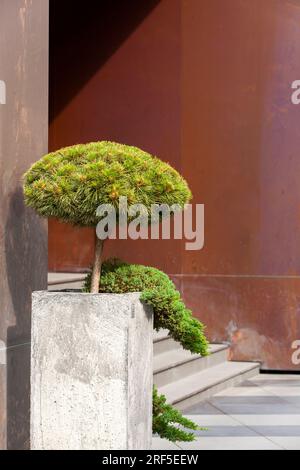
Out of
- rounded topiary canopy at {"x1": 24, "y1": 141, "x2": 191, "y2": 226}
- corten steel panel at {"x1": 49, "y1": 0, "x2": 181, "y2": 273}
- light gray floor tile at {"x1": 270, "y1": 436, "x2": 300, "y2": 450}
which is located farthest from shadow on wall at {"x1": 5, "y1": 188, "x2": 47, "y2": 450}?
corten steel panel at {"x1": 49, "y1": 0, "x2": 181, "y2": 273}

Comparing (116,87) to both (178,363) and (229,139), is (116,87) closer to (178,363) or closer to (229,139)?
(229,139)

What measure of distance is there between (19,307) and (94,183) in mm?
917

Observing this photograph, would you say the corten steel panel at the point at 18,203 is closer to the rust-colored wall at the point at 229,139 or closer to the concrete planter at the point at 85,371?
the concrete planter at the point at 85,371

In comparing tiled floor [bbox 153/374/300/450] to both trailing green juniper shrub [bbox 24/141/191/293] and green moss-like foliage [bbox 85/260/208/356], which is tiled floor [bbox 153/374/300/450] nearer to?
green moss-like foliage [bbox 85/260/208/356]

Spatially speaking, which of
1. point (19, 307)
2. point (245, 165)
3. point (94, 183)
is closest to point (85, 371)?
point (19, 307)

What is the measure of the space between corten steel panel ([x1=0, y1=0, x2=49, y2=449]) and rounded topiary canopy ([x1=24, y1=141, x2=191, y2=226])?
0.36m

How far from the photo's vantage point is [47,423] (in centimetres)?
374

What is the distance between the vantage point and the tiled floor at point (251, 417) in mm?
4859

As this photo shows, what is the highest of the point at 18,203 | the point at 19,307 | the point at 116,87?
the point at 116,87

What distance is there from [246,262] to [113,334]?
3663mm

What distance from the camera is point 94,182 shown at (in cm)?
362

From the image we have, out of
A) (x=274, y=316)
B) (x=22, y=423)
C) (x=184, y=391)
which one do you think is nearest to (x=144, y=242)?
(x=274, y=316)

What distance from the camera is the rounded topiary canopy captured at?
3.64 meters

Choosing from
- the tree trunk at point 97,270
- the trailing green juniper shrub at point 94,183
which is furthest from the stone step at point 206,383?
the trailing green juniper shrub at point 94,183
